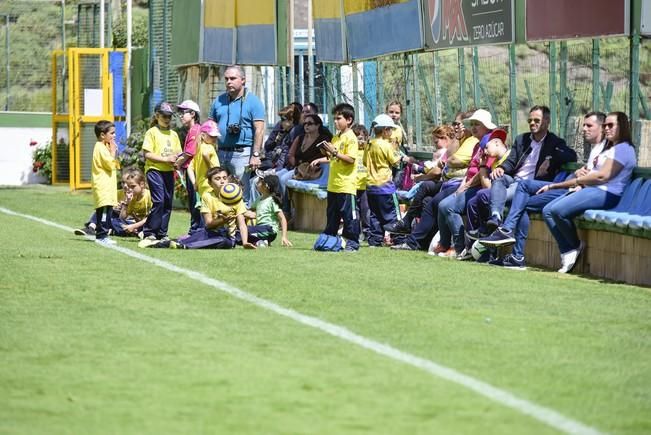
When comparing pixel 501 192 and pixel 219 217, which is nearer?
pixel 501 192

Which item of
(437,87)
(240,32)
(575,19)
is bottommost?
(437,87)

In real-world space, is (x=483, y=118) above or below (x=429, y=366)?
above

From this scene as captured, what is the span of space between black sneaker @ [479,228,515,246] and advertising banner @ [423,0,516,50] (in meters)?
2.68

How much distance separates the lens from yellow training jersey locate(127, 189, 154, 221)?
19116 millimetres

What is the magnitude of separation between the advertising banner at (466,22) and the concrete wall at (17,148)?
19101 millimetres

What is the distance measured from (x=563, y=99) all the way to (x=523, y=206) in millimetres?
1899

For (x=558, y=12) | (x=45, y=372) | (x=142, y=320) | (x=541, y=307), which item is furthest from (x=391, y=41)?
(x=45, y=372)

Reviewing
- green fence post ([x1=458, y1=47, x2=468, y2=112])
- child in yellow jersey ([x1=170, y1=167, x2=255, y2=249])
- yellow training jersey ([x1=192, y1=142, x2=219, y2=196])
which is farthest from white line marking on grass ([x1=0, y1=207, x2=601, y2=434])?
green fence post ([x1=458, y1=47, x2=468, y2=112])

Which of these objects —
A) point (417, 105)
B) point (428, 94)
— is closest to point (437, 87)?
point (428, 94)

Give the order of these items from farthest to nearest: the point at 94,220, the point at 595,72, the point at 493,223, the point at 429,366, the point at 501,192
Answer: the point at 94,220 < the point at 595,72 < the point at 501,192 < the point at 493,223 < the point at 429,366

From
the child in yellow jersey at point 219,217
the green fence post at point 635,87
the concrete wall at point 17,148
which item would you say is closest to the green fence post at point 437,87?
the child in yellow jersey at point 219,217

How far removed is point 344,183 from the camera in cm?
1653

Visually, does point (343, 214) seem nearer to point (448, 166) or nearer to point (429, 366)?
point (448, 166)

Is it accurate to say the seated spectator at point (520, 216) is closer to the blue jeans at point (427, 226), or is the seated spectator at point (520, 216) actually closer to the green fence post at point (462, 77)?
the blue jeans at point (427, 226)
